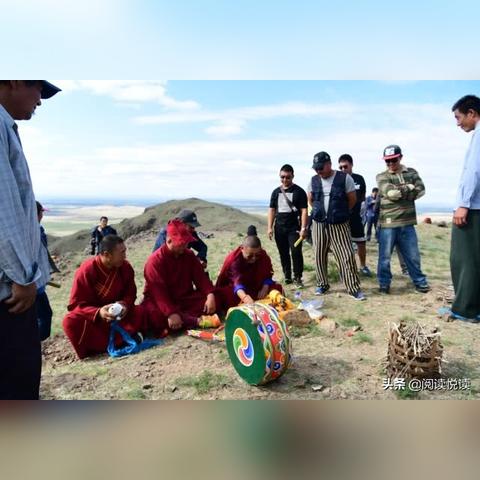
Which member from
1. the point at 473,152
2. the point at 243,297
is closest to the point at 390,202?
the point at 473,152

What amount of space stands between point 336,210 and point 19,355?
13.5 ft

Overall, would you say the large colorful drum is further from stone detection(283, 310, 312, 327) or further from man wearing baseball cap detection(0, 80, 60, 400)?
man wearing baseball cap detection(0, 80, 60, 400)

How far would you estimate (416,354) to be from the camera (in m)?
3.04

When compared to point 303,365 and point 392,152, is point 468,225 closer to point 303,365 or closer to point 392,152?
point 392,152

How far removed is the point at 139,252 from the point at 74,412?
911 cm

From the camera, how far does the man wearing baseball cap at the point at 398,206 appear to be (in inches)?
203

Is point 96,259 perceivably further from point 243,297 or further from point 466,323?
point 466,323

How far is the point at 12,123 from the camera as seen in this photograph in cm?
188

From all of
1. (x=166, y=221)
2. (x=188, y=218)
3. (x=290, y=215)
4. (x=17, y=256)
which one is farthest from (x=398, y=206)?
(x=166, y=221)

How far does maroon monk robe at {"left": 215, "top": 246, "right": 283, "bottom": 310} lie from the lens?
4.84m

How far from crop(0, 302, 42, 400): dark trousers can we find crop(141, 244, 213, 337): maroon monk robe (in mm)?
2506

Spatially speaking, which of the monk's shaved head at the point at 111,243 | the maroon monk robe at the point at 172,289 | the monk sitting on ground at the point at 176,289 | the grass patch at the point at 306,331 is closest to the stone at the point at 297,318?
the grass patch at the point at 306,331

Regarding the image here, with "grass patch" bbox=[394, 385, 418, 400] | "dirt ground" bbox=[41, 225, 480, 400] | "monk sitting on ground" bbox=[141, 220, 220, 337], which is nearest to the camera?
"grass patch" bbox=[394, 385, 418, 400]

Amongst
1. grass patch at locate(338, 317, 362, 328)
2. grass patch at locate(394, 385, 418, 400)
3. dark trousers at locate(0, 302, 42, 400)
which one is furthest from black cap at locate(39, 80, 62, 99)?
grass patch at locate(338, 317, 362, 328)
